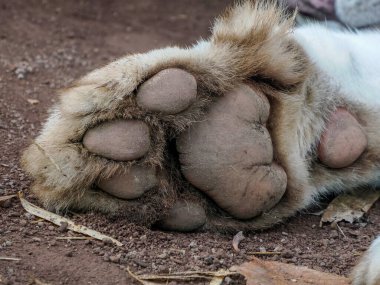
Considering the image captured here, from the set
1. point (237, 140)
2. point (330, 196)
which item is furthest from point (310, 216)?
point (237, 140)

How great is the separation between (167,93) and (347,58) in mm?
693

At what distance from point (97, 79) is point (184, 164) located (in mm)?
267

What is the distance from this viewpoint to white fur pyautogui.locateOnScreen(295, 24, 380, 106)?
6.97ft

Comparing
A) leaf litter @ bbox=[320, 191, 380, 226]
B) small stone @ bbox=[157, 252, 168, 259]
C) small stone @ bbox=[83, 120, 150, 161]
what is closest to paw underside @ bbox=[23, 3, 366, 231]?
small stone @ bbox=[83, 120, 150, 161]

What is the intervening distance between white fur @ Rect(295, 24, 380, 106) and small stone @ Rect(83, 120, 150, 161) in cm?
58

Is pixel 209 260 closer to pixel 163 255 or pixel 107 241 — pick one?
pixel 163 255

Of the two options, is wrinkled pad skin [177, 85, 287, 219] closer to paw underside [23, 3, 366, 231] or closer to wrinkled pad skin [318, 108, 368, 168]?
paw underside [23, 3, 366, 231]

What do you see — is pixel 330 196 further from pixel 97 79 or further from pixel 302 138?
pixel 97 79

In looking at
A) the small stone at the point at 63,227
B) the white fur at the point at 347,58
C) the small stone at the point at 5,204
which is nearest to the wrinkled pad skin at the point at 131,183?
the small stone at the point at 63,227

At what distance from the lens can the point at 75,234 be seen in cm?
177

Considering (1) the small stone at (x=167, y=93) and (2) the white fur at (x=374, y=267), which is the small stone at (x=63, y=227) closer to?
(1) the small stone at (x=167, y=93)

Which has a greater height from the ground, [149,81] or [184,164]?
[149,81]

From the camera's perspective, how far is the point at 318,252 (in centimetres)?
183

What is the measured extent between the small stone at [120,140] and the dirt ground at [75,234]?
171mm
